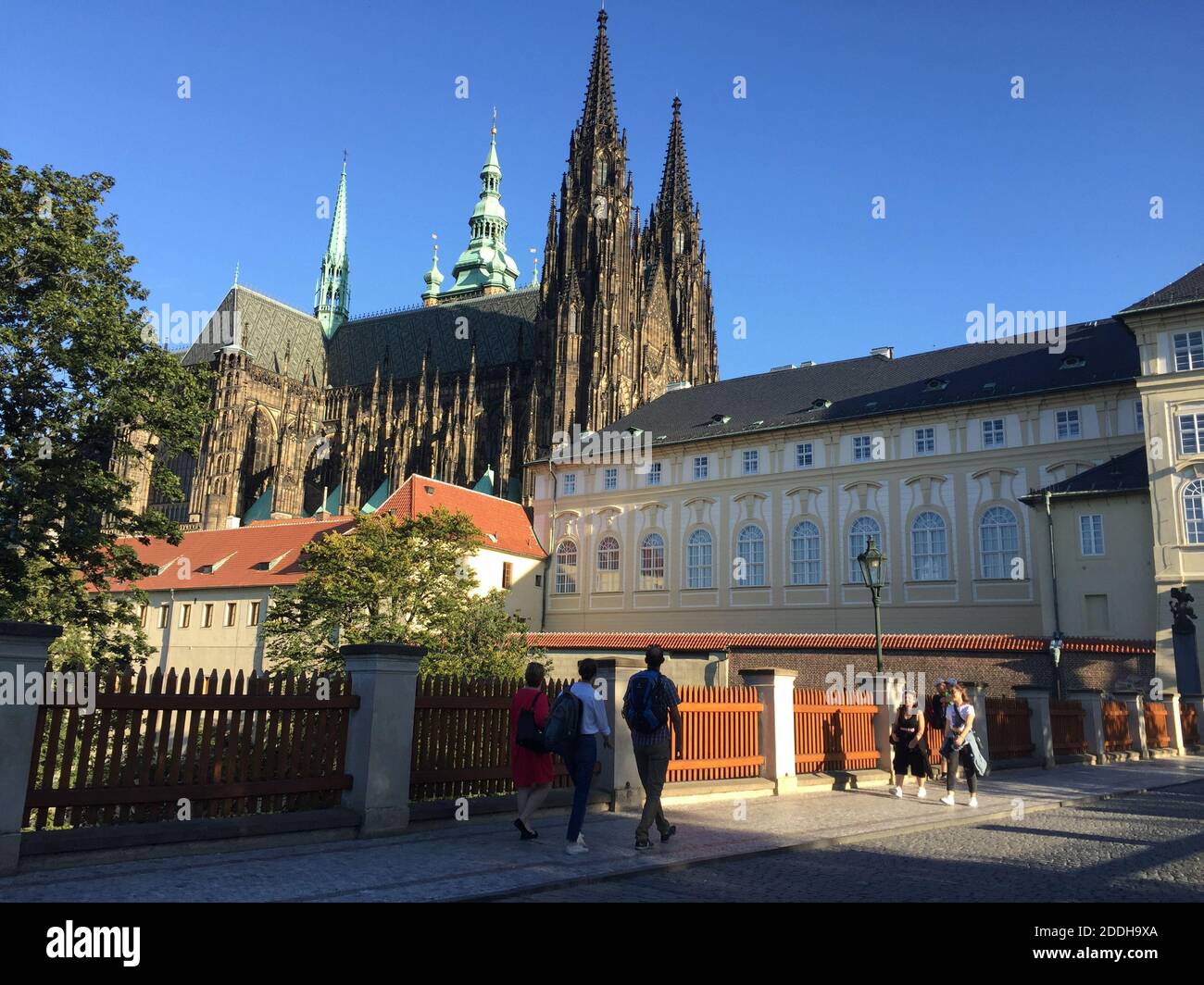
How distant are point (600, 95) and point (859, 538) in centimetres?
4568

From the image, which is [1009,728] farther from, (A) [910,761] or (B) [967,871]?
(B) [967,871]

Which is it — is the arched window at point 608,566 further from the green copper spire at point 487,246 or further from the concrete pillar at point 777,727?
the green copper spire at point 487,246

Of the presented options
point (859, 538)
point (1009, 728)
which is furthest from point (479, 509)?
point (1009, 728)

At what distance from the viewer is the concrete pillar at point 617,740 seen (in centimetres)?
1233

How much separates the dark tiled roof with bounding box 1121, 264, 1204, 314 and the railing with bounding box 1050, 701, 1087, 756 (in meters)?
16.6

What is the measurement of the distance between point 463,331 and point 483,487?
77.6 ft

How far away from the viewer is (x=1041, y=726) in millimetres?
21844

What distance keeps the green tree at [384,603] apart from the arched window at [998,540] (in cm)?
1877

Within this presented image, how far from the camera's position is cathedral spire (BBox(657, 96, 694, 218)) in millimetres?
83750

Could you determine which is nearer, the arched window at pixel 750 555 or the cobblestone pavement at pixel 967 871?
the cobblestone pavement at pixel 967 871

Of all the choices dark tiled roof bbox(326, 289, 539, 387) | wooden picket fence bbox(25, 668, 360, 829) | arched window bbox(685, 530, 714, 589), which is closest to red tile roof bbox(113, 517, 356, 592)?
arched window bbox(685, 530, 714, 589)

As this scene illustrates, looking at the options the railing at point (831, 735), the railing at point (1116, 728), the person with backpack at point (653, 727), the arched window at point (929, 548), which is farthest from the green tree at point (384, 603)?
the person with backpack at point (653, 727)

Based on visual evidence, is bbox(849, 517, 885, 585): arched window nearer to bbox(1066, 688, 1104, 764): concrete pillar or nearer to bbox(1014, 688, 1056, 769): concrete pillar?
bbox(1066, 688, 1104, 764): concrete pillar
